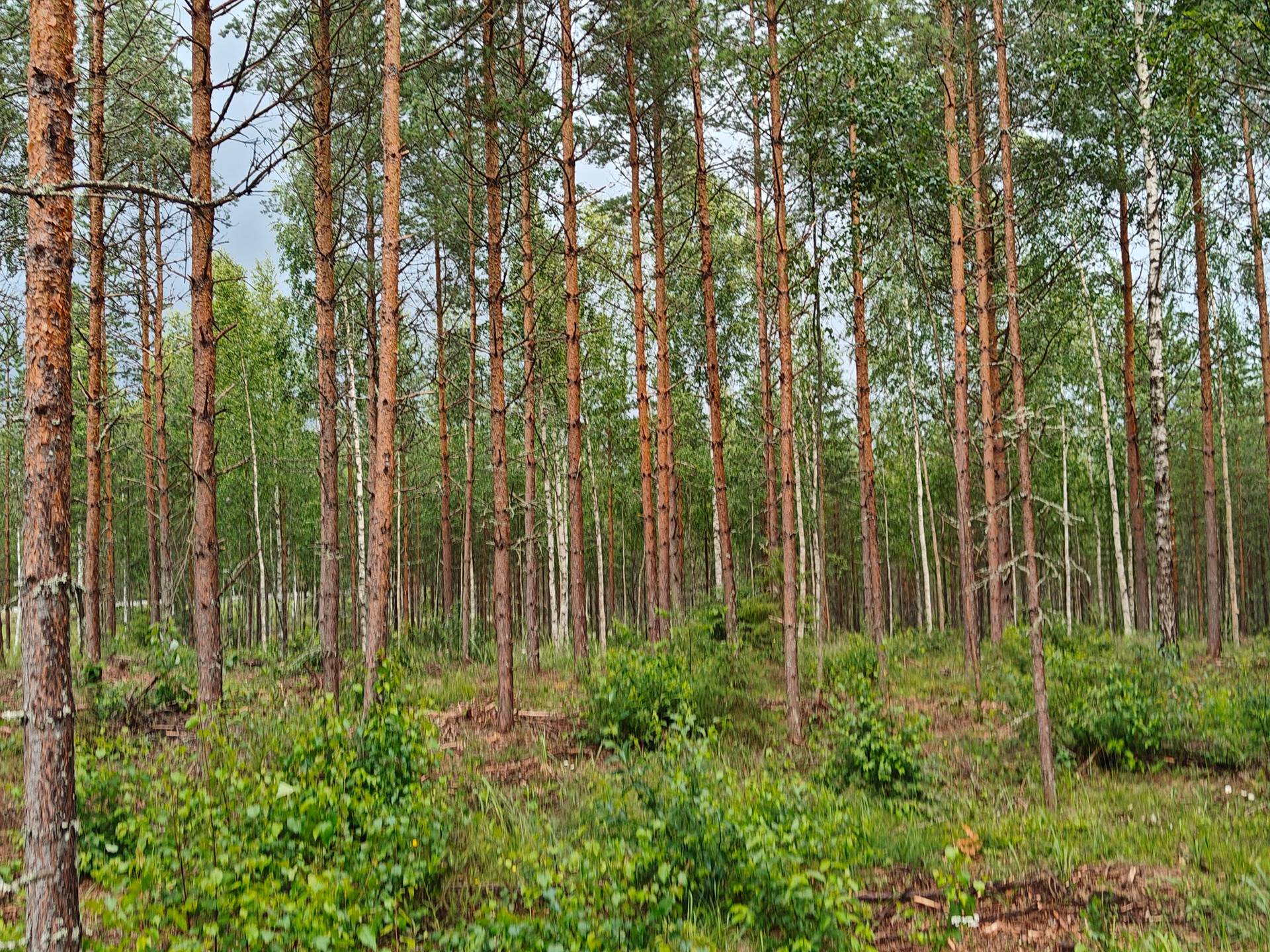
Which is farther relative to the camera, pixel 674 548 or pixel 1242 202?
pixel 674 548

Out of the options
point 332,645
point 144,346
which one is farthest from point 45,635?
point 144,346

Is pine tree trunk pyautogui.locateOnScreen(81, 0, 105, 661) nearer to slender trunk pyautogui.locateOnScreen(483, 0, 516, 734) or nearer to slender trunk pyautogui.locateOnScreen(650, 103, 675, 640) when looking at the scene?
slender trunk pyautogui.locateOnScreen(483, 0, 516, 734)

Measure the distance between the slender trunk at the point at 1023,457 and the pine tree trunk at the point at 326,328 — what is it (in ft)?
24.6

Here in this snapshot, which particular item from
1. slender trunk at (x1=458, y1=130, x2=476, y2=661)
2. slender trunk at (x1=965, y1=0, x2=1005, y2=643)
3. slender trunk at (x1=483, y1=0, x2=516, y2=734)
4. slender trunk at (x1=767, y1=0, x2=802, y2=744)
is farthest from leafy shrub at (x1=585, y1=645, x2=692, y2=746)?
slender trunk at (x1=458, y1=130, x2=476, y2=661)

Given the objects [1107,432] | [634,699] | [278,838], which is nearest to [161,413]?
[634,699]

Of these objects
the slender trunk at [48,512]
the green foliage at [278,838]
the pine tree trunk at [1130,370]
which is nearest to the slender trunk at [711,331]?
the green foliage at [278,838]

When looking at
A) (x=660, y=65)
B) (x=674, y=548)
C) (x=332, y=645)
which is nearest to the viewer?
(x=332, y=645)

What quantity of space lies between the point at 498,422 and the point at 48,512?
20.2ft

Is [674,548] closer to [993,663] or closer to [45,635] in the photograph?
[993,663]

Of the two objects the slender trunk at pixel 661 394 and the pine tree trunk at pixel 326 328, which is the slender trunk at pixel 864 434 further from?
the pine tree trunk at pixel 326 328

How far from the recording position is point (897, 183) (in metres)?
11.5

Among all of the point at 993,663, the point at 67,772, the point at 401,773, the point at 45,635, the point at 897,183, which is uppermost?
the point at 897,183

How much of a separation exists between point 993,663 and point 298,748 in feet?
39.0

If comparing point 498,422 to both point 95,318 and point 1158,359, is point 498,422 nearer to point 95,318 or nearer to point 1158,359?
point 95,318
